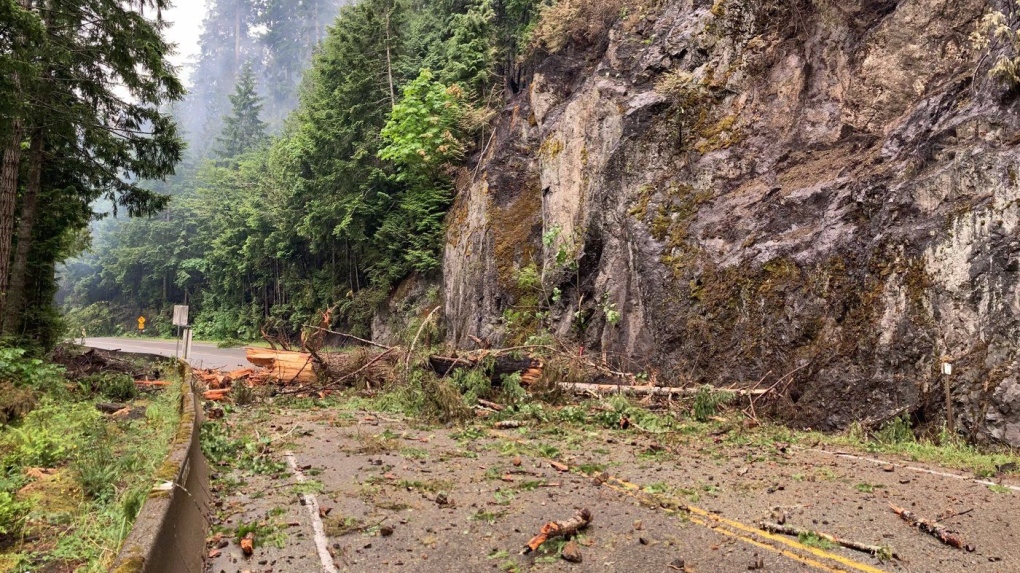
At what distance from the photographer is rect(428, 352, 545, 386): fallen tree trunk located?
13344 millimetres

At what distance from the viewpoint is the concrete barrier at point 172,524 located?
3.41 m

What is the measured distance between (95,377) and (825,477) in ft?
54.1

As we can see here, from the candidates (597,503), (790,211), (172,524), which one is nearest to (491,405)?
(597,503)

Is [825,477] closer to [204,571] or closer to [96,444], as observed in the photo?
[204,571]

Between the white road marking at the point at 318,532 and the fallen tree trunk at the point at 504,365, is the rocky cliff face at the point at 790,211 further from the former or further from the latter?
Result: the white road marking at the point at 318,532

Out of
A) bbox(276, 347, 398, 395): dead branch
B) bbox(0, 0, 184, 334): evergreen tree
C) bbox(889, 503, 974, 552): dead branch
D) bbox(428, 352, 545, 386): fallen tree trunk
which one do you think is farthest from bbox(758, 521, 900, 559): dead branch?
bbox(0, 0, 184, 334): evergreen tree

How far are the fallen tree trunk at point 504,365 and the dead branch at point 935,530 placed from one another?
8.25 meters

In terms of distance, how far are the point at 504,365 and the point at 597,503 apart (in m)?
7.44

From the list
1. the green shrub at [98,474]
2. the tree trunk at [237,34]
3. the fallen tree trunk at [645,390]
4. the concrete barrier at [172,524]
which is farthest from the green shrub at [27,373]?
the tree trunk at [237,34]

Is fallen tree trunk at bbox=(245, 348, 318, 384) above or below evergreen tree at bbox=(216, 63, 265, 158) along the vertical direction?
below

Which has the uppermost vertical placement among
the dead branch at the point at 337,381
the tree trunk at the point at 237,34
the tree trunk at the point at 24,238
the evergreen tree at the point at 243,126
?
the tree trunk at the point at 237,34

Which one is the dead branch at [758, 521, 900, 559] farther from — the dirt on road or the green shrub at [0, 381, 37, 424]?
the green shrub at [0, 381, 37, 424]

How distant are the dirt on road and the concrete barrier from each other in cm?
27

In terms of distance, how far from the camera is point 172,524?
410 centimetres
